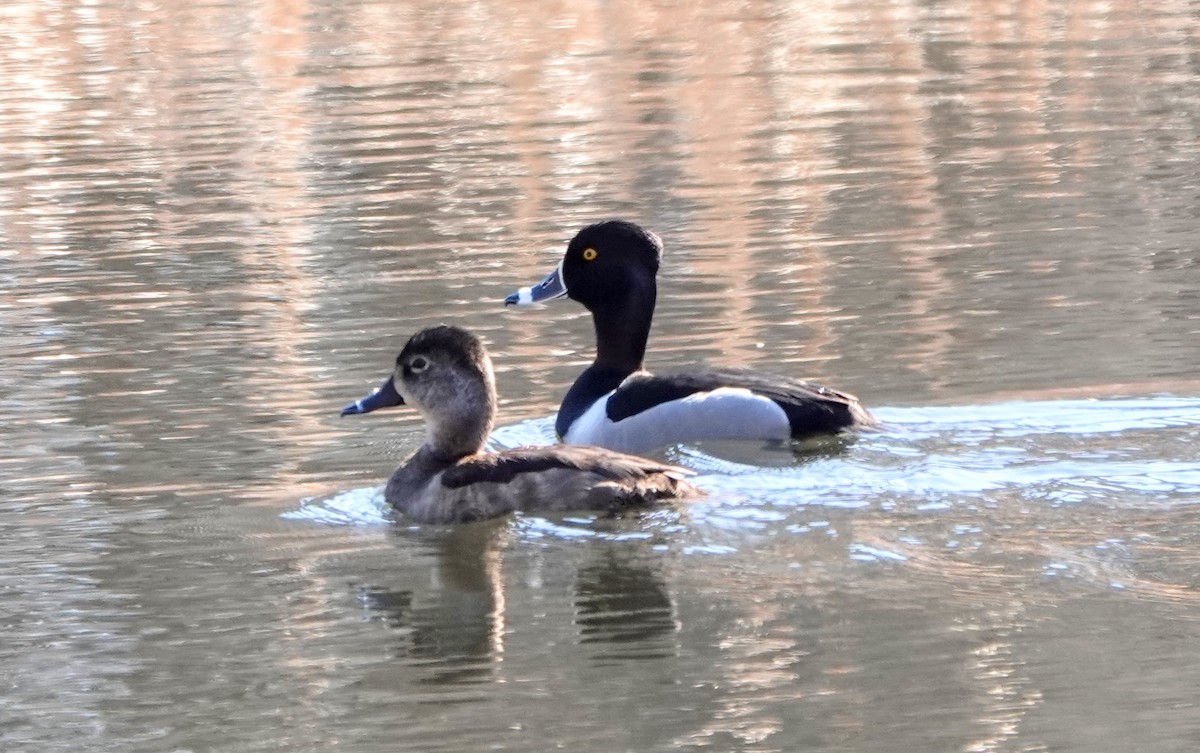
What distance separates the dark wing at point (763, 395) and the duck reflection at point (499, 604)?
1648 millimetres

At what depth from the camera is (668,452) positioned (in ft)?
34.8

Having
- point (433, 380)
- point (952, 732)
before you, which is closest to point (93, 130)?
point (433, 380)

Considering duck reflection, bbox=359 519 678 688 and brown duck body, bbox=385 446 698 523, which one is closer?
duck reflection, bbox=359 519 678 688

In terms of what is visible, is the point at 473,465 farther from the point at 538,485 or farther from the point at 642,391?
the point at 642,391

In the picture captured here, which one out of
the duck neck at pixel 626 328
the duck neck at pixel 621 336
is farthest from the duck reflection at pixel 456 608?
the duck neck at pixel 626 328

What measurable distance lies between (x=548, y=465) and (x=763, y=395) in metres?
1.53

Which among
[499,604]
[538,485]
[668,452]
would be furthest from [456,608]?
[668,452]

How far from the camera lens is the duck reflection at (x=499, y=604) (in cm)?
758

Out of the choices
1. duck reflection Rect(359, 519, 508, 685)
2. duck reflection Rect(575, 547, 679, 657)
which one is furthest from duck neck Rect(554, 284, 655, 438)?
duck reflection Rect(575, 547, 679, 657)

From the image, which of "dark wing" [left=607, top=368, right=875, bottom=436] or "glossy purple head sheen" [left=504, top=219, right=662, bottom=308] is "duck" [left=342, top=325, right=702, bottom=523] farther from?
"glossy purple head sheen" [left=504, top=219, right=662, bottom=308]

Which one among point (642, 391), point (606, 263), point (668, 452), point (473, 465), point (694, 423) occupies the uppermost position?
point (606, 263)

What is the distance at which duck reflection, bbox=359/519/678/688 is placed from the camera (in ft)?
24.9

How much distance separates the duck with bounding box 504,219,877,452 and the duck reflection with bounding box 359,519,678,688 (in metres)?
1.59

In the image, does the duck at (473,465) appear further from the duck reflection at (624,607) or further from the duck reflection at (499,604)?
the duck reflection at (624,607)
